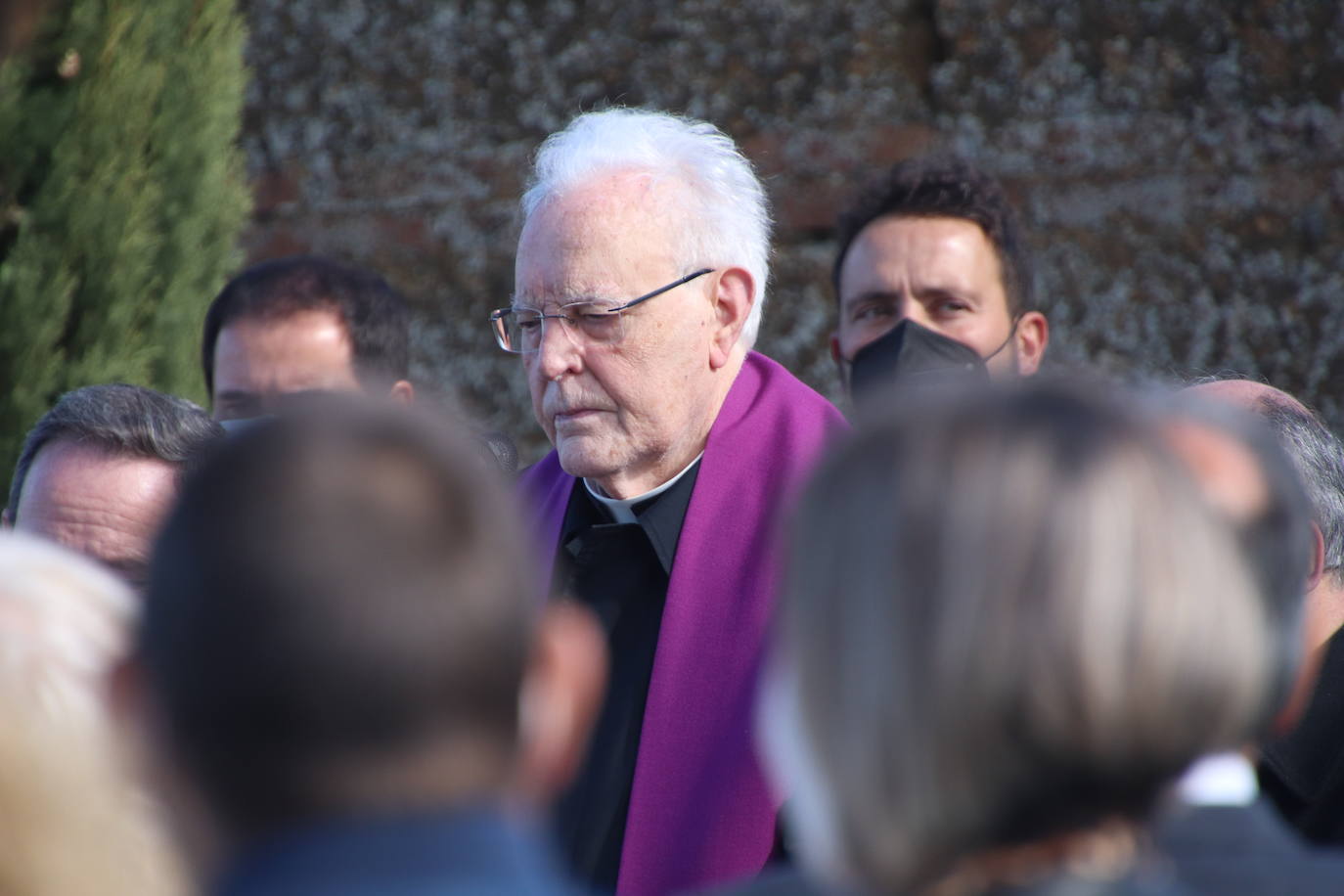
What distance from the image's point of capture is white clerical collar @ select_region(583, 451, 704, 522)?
302 centimetres

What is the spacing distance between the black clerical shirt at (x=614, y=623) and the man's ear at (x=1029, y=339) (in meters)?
1.14

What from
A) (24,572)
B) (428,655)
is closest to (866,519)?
(428,655)

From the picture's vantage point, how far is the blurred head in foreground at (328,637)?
1.01 metres

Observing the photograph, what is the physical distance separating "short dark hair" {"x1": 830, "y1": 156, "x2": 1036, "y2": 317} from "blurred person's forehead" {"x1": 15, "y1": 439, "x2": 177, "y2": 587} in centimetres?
179

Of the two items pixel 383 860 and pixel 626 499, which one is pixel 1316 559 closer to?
pixel 626 499

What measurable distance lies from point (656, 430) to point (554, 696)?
6.09ft

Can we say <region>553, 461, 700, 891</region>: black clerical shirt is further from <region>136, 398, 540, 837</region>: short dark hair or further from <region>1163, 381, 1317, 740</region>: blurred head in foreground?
<region>136, 398, 540, 837</region>: short dark hair

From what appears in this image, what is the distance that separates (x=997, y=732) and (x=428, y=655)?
38 centimetres

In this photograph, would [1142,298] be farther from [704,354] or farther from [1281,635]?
[1281,635]

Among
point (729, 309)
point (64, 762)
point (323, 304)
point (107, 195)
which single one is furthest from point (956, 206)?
point (64, 762)

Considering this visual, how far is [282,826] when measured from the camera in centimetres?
102

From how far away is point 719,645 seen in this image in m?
2.79

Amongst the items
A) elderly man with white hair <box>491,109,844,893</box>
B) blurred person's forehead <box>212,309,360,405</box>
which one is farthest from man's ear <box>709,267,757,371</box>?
blurred person's forehead <box>212,309,360,405</box>

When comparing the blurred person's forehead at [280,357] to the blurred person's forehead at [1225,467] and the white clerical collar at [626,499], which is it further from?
the blurred person's forehead at [1225,467]
